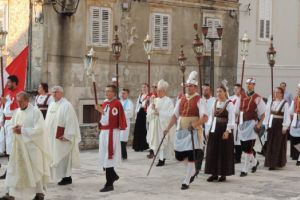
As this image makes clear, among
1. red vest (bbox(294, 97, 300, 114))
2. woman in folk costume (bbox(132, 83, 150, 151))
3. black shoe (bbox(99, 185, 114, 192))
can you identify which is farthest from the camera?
woman in folk costume (bbox(132, 83, 150, 151))

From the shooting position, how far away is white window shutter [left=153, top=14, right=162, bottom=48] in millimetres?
21906

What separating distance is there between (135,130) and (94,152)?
1.61 m

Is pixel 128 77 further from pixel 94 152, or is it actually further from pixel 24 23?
pixel 94 152

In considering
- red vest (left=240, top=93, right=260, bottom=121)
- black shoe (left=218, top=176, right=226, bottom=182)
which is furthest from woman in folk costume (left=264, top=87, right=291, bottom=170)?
black shoe (left=218, top=176, right=226, bottom=182)

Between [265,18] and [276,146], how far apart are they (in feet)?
41.5

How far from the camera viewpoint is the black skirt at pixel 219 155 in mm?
12055

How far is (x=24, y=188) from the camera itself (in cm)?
954

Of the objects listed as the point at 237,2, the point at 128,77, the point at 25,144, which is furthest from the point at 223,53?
the point at 25,144

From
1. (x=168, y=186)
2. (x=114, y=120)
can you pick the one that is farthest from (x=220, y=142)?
(x=114, y=120)

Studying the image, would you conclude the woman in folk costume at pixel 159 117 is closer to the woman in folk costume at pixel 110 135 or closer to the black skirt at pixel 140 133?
the black skirt at pixel 140 133

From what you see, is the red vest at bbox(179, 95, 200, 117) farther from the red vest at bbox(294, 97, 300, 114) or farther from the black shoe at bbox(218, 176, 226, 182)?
the red vest at bbox(294, 97, 300, 114)

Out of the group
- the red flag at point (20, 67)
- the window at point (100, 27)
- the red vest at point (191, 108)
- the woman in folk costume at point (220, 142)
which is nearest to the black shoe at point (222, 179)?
the woman in folk costume at point (220, 142)

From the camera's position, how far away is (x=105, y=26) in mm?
20469

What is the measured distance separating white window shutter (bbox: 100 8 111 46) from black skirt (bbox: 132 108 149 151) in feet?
13.5
